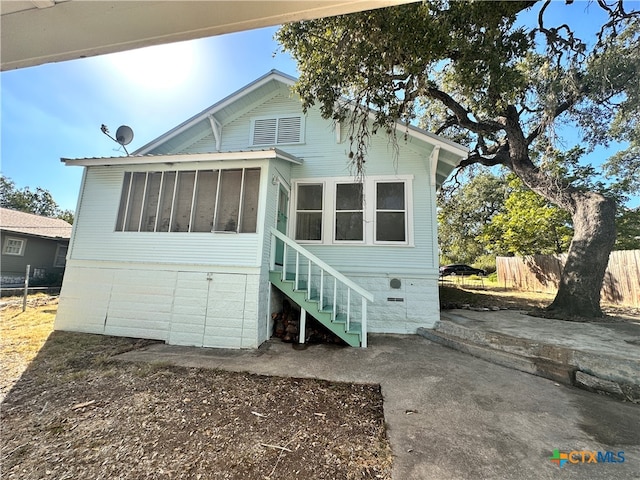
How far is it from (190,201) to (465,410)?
19.0ft

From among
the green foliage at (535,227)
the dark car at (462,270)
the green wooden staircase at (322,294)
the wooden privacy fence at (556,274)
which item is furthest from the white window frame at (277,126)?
the dark car at (462,270)

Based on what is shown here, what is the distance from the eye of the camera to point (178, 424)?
8.49 ft

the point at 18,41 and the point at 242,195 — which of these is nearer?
the point at 18,41

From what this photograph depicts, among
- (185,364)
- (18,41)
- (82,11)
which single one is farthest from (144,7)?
(185,364)

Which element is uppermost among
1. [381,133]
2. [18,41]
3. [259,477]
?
[381,133]

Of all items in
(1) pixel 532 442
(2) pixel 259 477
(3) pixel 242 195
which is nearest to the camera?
(2) pixel 259 477

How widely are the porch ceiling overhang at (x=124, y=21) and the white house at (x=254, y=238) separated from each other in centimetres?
400

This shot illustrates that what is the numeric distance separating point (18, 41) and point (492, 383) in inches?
202

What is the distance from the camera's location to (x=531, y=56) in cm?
691

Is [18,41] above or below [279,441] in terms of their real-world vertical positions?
above

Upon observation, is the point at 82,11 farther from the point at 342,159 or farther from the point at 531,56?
the point at 531,56

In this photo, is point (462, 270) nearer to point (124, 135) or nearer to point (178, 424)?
point (124, 135)

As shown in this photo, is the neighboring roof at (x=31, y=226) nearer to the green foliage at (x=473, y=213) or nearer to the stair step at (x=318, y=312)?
the stair step at (x=318, y=312)

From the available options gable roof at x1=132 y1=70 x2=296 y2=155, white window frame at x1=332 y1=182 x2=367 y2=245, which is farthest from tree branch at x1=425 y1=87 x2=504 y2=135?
gable roof at x1=132 y1=70 x2=296 y2=155
